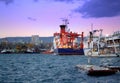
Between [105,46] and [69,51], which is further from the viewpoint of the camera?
[69,51]

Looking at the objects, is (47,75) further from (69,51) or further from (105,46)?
(69,51)

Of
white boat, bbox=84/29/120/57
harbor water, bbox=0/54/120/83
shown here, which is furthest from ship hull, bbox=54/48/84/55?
harbor water, bbox=0/54/120/83

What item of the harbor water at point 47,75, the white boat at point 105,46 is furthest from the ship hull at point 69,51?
the harbor water at point 47,75

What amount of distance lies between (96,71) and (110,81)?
6942 mm

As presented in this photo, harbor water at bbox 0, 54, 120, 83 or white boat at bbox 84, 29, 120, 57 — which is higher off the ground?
white boat at bbox 84, 29, 120, 57

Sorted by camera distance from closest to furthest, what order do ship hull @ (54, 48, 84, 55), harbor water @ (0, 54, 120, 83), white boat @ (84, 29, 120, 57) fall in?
harbor water @ (0, 54, 120, 83), white boat @ (84, 29, 120, 57), ship hull @ (54, 48, 84, 55)

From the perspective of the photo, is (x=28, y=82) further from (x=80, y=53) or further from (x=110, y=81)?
(x=80, y=53)

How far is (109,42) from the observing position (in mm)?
168000

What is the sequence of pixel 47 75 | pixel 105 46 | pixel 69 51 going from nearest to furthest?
Result: pixel 47 75, pixel 105 46, pixel 69 51

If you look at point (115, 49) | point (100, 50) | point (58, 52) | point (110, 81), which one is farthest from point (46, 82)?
point (58, 52)

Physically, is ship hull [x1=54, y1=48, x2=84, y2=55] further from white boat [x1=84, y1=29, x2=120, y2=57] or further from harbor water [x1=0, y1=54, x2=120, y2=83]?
harbor water [x1=0, y1=54, x2=120, y2=83]

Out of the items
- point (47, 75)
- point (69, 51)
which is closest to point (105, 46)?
point (69, 51)

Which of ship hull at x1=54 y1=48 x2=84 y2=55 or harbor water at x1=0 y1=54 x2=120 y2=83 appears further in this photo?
ship hull at x1=54 y1=48 x2=84 y2=55

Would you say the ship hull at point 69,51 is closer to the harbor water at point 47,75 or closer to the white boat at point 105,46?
the white boat at point 105,46
